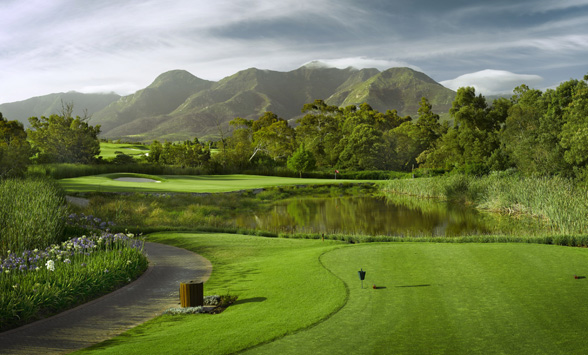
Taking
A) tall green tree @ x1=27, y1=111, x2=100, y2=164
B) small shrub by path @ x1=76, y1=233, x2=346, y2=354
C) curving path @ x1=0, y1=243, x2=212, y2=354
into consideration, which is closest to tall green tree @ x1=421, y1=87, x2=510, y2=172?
small shrub by path @ x1=76, y1=233, x2=346, y2=354

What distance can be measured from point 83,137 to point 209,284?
46276mm

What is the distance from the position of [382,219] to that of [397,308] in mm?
17562

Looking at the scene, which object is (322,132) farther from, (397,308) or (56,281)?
(397,308)

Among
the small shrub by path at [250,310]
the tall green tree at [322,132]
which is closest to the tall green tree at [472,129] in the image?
the tall green tree at [322,132]

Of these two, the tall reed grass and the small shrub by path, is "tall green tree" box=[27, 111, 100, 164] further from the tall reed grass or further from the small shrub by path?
the small shrub by path

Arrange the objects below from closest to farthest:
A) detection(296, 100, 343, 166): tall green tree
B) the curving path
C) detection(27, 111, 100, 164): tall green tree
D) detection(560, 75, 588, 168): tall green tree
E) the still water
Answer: the curving path → the still water → detection(560, 75, 588, 168): tall green tree → detection(27, 111, 100, 164): tall green tree → detection(296, 100, 343, 166): tall green tree

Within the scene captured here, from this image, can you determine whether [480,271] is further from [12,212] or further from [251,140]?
[251,140]

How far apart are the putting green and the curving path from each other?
2.82 m

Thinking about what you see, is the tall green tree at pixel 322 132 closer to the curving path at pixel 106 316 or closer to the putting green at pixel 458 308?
the curving path at pixel 106 316

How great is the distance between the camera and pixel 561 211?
1756cm

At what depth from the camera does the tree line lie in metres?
29.1

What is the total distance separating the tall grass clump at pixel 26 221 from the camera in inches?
409

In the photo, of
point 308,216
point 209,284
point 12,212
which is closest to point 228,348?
point 209,284

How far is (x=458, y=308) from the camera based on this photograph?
231 inches
